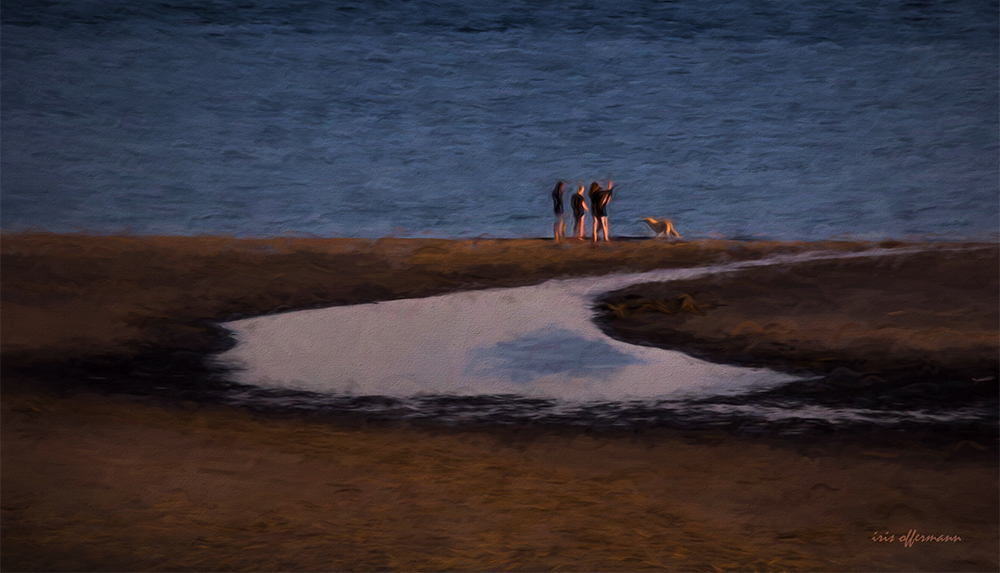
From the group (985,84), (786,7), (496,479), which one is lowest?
(496,479)

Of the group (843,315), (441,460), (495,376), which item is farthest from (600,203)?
(441,460)

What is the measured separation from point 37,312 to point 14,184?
2.12 ft

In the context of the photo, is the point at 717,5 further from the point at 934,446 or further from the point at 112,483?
the point at 112,483

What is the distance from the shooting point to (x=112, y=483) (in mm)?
2383

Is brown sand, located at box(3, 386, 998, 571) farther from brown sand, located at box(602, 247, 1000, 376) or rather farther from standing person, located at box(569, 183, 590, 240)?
standing person, located at box(569, 183, 590, 240)

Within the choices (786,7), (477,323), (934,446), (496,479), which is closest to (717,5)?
(786,7)

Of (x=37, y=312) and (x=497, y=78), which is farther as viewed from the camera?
(x=497, y=78)

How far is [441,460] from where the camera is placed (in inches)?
101

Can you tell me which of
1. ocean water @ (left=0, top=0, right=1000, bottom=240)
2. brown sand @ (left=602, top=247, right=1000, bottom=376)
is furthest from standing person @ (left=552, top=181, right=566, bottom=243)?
brown sand @ (left=602, top=247, right=1000, bottom=376)

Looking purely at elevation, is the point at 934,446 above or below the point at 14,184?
below

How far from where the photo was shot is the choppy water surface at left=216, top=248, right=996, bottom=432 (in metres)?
2.99

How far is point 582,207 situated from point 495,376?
201 cm
